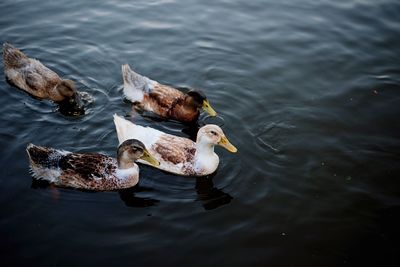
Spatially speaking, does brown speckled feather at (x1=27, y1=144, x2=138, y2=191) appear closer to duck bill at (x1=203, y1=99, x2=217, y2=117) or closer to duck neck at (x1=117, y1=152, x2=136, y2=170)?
duck neck at (x1=117, y1=152, x2=136, y2=170)

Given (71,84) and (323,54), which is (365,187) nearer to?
(323,54)

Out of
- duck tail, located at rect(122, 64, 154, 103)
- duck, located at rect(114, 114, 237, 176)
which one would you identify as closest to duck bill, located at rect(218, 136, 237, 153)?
duck, located at rect(114, 114, 237, 176)

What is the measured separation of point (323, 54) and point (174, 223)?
6.07 metres

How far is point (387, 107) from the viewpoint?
877 centimetres

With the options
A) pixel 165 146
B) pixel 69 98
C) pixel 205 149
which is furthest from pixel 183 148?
pixel 69 98

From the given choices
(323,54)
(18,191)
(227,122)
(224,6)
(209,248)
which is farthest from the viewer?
(224,6)

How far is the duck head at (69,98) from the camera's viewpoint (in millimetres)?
8891

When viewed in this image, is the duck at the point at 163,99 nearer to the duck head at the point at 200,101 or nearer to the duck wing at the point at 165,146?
the duck head at the point at 200,101

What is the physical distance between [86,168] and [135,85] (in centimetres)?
255

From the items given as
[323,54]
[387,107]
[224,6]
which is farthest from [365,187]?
[224,6]

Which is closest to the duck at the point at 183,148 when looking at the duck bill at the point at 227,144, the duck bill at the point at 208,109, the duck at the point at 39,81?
the duck bill at the point at 227,144

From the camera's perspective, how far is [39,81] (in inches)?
360

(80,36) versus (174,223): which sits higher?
(80,36)

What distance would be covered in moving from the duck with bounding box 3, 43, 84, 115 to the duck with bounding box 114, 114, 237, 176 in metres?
1.65
